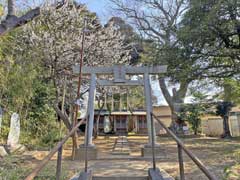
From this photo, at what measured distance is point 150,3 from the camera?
16.4 m

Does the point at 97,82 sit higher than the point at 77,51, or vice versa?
the point at 77,51

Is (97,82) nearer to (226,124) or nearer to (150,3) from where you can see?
(226,124)

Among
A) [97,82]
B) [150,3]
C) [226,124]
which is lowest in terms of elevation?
[226,124]

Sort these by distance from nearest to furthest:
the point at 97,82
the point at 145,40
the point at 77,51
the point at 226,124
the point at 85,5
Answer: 1. the point at 97,82
2. the point at 77,51
3. the point at 85,5
4. the point at 226,124
5. the point at 145,40

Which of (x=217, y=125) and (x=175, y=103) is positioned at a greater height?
(x=175, y=103)

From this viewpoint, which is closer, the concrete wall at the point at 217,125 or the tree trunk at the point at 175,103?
the concrete wall at the point at 217,125

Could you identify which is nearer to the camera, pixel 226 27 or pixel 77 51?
pixel 226 27

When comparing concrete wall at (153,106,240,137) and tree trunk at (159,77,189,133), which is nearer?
concrete wall at (153,106,240,137)

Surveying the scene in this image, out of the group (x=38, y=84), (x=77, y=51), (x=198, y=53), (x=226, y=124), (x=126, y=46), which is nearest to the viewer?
(x=198, y=53)

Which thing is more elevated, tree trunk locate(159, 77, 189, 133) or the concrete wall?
tree trunk locate(159, 77, 189, 133)

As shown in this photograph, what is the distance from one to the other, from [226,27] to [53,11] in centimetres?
556

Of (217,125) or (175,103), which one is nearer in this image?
(217,125)

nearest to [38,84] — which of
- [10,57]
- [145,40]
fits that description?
[10,57]

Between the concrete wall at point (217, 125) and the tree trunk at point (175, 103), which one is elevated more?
the tree trunk at point (175, 103)
